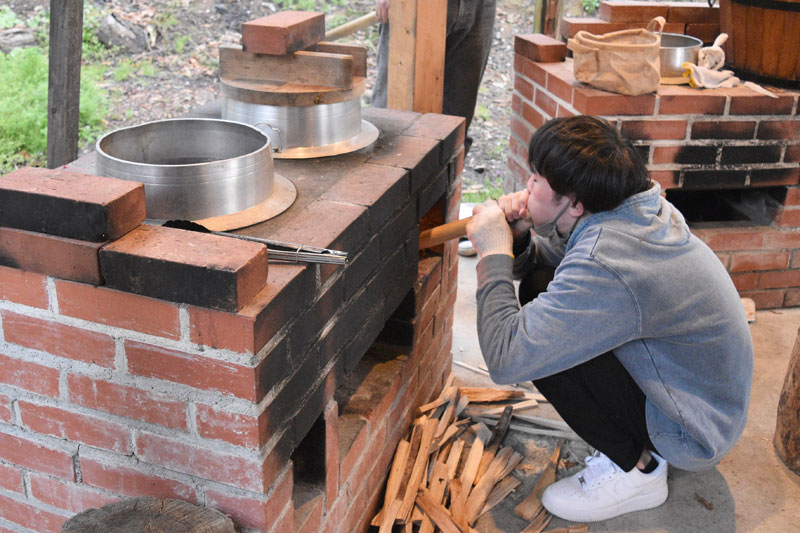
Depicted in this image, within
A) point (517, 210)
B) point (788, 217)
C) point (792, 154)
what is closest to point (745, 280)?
point (788, 217)

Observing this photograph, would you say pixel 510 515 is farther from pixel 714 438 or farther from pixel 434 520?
pixel 714 438

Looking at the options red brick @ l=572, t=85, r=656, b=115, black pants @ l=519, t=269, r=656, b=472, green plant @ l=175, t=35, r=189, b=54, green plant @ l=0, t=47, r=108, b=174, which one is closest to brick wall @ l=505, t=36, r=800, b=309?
red brick @ l=572, t=85, r=656, b=115

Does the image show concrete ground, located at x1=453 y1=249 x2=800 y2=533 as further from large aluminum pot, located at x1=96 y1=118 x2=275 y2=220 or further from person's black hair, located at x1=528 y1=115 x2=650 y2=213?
large aluminum pot, located at x1=96 y1=118 x2=275 y2=220

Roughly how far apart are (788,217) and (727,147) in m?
0.54

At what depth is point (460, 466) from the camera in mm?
2768

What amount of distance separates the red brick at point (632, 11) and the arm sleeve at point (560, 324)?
2.45m

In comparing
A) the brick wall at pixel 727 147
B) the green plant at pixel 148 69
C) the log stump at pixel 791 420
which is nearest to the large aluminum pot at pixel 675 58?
the brick wall at pixel 727 147

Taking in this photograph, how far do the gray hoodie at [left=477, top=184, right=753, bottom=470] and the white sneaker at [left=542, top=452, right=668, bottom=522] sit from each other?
0.71ft

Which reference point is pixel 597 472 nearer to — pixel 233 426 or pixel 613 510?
pixel 613 510

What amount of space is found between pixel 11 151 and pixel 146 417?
4.56m

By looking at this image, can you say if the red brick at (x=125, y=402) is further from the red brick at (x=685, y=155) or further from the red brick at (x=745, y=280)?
the red brick at (x=745, y=280)

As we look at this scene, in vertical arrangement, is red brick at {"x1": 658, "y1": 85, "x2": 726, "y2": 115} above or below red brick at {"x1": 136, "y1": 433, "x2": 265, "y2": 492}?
above

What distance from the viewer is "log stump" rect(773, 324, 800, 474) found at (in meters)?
2.77

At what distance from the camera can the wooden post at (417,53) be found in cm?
288
